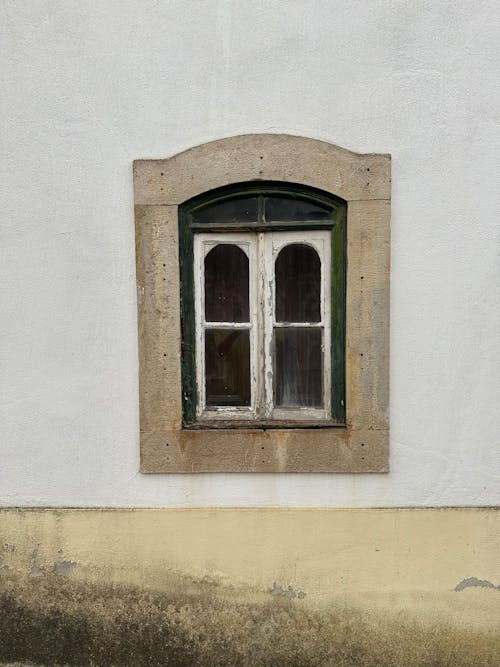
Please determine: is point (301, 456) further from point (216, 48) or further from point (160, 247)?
point (216, 48)

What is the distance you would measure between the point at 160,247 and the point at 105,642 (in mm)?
2239

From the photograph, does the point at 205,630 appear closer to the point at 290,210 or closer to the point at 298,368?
the point at 298,368

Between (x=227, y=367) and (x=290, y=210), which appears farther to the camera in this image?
(x=227, y=367)

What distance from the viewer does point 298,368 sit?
329 centimetres

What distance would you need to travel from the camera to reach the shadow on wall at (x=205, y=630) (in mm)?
3174

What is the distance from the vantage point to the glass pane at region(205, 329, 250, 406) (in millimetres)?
3291

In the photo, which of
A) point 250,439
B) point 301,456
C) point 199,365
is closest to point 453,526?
point 301,456

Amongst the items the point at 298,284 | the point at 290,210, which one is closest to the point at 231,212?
the point at 290,210

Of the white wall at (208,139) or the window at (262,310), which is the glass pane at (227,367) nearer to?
the window at (262,310)

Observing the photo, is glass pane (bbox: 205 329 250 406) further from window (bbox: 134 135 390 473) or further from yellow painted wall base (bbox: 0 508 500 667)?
yellow painted wall base (bbox: 0 508 500 667)

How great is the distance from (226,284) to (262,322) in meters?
0.30

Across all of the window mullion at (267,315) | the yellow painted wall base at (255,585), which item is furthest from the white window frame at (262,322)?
the yellow painted wall base at (255,585)

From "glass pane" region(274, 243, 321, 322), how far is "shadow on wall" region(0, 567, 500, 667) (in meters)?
1.50

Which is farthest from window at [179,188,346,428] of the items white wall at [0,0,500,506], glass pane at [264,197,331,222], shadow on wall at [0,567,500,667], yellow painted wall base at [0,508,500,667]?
shadow on wall at [0,567,500,667]
